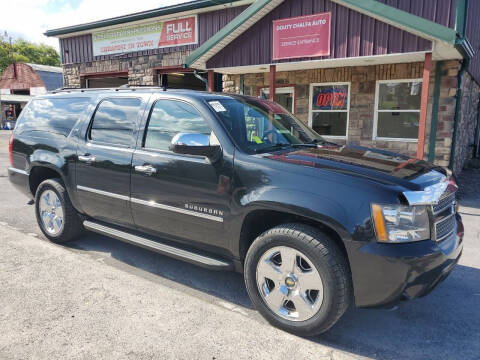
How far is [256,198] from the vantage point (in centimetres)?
299

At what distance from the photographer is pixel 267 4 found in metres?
8.69

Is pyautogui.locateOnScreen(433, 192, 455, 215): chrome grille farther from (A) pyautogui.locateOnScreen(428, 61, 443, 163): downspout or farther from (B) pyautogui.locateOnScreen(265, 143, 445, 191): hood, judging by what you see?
(A) pyautogui.locateOnScreen(428, 61, 443, 163): downspout

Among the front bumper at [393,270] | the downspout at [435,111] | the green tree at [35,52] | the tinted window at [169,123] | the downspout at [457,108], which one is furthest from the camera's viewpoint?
the green tree at [35,52]

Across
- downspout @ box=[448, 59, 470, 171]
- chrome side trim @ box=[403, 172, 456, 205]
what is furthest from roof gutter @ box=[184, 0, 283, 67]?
chrome side trim @ box=[403, 172, 456, 205]

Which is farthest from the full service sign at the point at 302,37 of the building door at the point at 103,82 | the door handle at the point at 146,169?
the building door at the point at 103,82

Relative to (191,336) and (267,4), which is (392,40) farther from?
(191,336)

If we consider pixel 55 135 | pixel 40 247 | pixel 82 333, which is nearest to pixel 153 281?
pixel 82 333

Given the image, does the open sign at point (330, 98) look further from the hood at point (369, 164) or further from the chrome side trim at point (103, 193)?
the chrome side trim at point (103, 193)

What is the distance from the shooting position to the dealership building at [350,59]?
305 inches

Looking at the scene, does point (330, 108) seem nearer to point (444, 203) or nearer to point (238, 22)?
point (238, 22)

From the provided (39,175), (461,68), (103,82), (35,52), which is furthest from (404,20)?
(35,52)

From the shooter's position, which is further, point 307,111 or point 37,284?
→ point 307,111

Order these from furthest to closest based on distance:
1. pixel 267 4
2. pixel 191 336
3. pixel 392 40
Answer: pixel 267 4 < pixel 392 40 < pixel 191 336

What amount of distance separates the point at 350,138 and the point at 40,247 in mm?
8516
